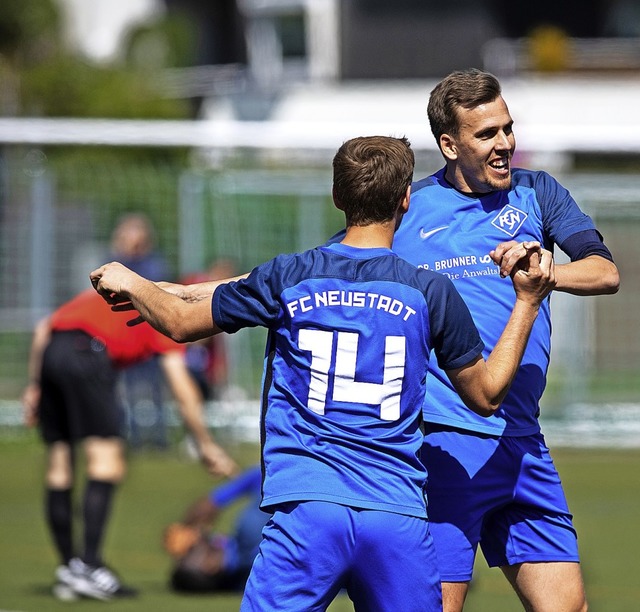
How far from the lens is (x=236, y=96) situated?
32219mm

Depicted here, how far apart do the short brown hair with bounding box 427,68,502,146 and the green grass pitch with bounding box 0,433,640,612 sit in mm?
3528

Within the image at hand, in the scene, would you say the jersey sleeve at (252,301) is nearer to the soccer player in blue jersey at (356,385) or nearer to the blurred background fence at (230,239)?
→ the soccer player in blue jersey at (356,385)

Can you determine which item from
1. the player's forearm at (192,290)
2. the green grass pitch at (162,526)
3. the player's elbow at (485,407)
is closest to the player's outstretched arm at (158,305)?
the player's forearm at (192,290)

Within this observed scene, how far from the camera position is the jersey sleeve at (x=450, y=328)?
3893mm

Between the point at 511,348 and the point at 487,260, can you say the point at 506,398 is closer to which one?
the point at 487,260

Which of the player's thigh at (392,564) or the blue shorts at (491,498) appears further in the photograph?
the blue shorts at (491,498)

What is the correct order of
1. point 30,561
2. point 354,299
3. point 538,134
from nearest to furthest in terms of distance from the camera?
point 354,299 < point 30,561 < point 538,134

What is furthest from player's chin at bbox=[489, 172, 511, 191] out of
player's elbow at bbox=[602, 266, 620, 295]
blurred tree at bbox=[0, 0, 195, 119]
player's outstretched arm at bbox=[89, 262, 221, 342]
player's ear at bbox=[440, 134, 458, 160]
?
blurred tree at bbox=[0, 0, 195, 119]

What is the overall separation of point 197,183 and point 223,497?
8286mm

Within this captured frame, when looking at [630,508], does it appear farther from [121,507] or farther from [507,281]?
[507,281]

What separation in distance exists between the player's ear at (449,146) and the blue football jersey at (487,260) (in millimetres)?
155

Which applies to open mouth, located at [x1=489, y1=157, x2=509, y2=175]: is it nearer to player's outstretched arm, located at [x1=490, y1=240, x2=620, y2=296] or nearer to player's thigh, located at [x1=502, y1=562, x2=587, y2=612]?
player's outstretched arm, located at [x1=490, y1=240, x2=620, y2=296]

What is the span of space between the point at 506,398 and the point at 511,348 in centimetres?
62

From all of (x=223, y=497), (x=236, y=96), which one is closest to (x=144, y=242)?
(x=223, y=497)
